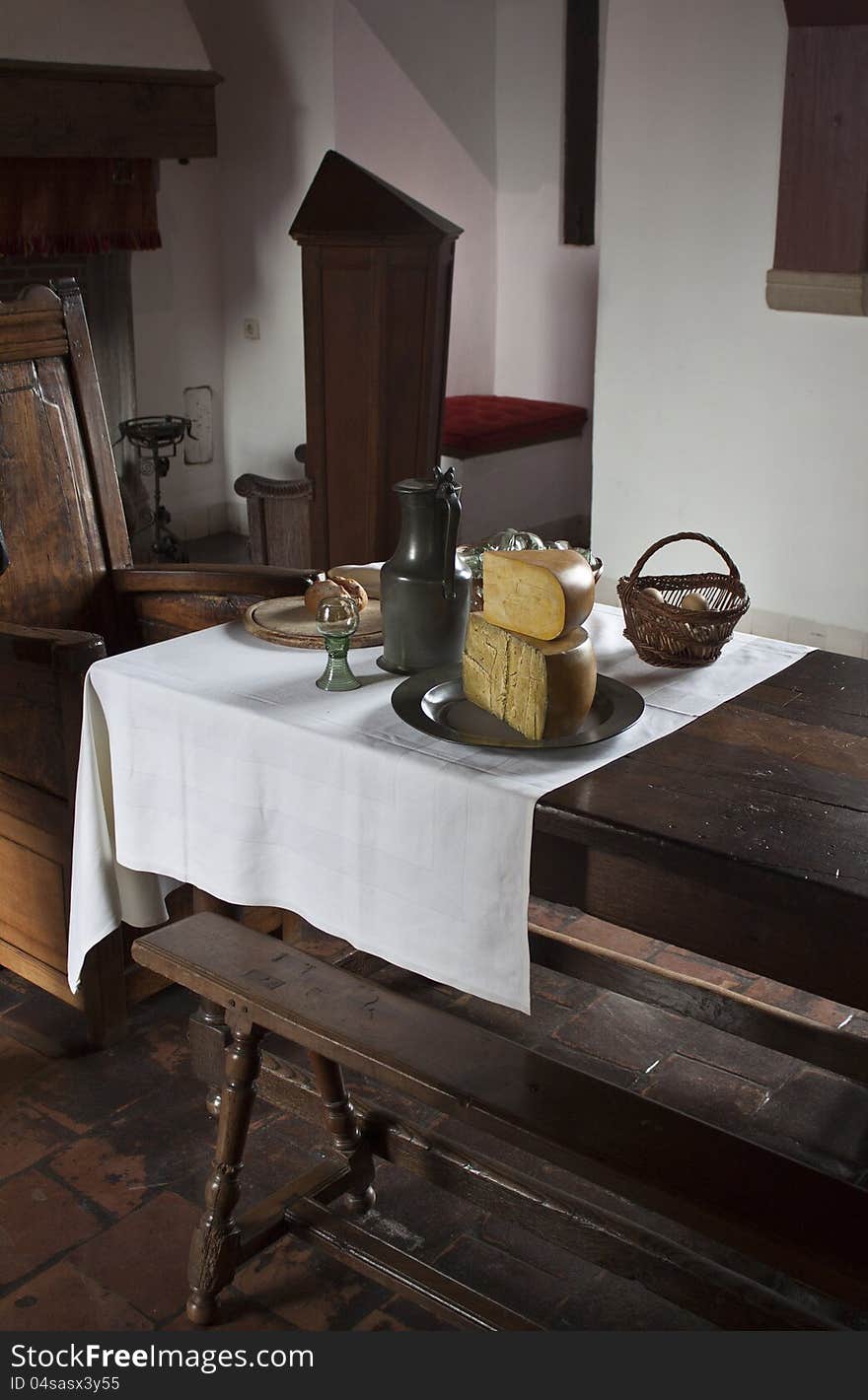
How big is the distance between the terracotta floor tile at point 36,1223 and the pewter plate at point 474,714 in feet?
3.45

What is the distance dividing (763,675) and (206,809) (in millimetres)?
922

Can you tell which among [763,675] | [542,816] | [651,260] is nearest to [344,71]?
[651,260]

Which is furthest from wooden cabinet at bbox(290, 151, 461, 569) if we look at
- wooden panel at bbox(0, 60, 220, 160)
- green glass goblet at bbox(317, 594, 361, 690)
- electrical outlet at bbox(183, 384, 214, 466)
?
green glass goblet at bbox(317, 594, 361, 690)

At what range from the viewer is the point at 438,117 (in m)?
7.13

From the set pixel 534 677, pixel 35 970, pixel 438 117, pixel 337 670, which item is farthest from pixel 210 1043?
pixel 438 117

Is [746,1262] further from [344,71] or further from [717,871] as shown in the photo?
[344,71]

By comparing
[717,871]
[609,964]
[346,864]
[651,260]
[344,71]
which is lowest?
[609,964]

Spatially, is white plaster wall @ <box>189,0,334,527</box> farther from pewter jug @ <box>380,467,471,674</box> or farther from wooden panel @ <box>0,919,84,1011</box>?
pewter jug @ <box>380,467,471,674</box>

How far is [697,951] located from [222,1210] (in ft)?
2.83

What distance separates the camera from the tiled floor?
217 cm

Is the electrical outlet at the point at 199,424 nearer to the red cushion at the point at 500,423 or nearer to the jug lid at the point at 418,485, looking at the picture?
the red cushion at the point at 500,423

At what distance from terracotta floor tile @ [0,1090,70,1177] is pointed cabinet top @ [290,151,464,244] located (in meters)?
3.76

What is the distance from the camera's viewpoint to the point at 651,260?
4.80m

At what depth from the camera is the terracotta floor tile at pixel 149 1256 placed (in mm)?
2178
